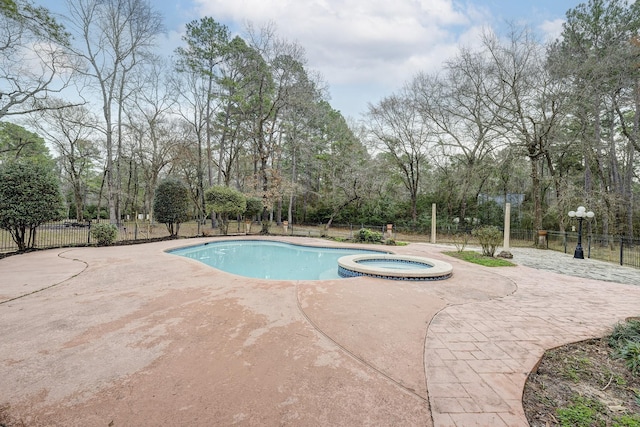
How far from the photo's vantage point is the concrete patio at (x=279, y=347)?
6.32 ft

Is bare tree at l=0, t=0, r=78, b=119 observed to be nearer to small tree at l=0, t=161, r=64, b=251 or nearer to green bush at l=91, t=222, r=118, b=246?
small tree at l=0, t=161, r=64, b=251

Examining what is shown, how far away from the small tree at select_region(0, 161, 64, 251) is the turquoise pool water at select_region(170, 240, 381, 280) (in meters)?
3.89

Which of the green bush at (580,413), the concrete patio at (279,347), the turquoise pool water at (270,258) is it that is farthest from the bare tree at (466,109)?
the green bush at (580,413)

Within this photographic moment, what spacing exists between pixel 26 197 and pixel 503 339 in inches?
483

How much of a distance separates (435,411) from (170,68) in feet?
69.2

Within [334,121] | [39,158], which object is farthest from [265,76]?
[39,158]

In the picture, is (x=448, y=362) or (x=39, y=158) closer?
(x=448, y=362)

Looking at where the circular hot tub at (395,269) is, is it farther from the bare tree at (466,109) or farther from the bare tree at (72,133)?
the bare tree at (72,133)

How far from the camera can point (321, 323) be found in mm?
3447

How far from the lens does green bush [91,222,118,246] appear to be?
10.3 m

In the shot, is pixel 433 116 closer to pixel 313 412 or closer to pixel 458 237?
pixel 458 237

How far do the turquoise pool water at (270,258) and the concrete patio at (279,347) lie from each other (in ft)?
7.70

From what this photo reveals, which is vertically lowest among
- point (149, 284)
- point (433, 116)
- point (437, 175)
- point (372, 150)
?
point (149, 284)

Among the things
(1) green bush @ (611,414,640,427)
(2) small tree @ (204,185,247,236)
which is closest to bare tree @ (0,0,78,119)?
(2) small tree @ (204,185,247,236)
